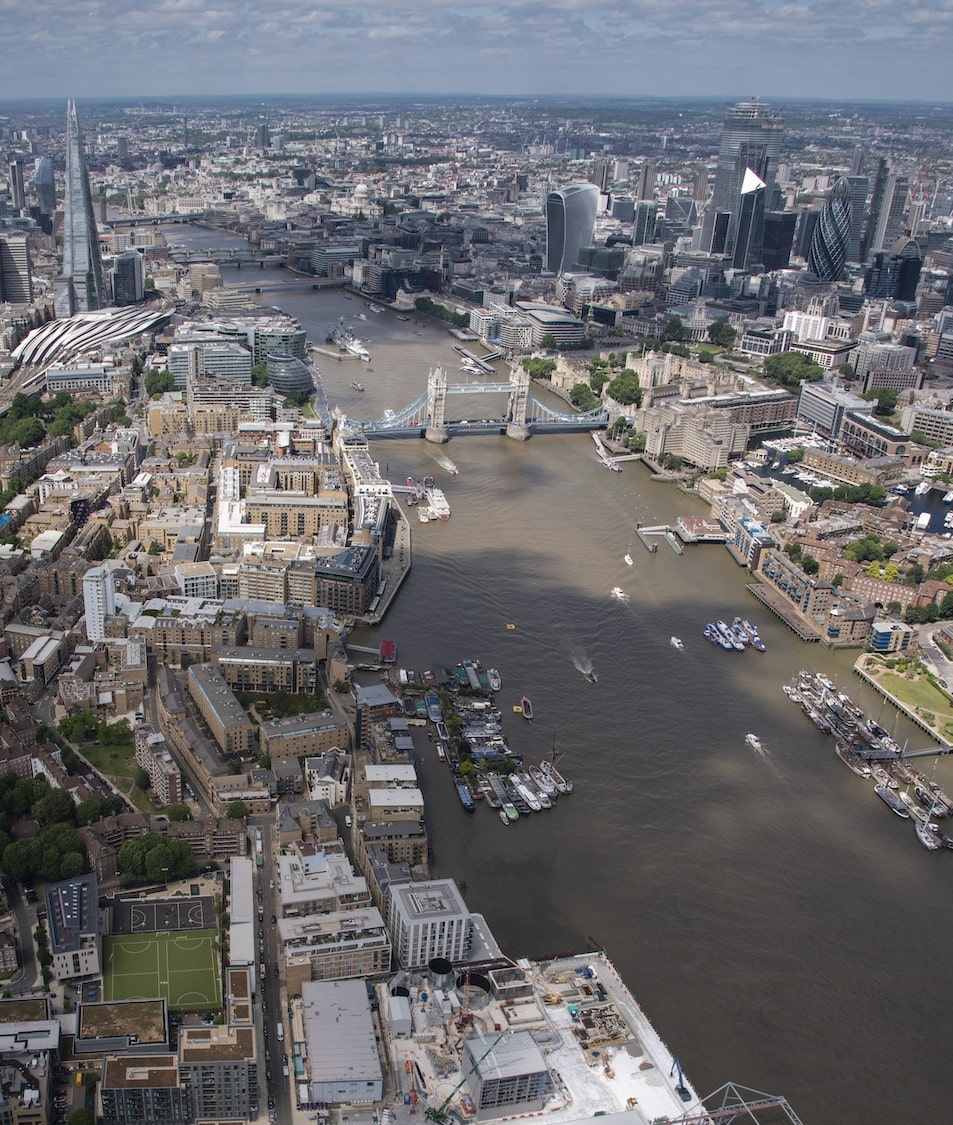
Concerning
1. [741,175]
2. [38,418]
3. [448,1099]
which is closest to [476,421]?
[38,418]

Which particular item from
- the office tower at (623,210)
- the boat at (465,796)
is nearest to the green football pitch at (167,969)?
the boat at (465,796)

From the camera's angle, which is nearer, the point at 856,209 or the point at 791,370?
the point at 791,370

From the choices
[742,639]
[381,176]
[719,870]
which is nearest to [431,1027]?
[719,870]

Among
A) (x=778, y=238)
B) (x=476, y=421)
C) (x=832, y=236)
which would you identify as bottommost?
(x=476, y=421)

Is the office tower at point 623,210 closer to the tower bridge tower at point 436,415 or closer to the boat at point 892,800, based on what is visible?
the tower bridge tower at point 436,415

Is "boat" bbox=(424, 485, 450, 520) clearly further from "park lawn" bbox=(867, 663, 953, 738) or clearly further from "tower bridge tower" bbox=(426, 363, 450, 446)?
"park lawn" bbox=(867, 663, 953, 738)

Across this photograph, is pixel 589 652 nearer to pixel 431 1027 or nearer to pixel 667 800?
pixel 667 800

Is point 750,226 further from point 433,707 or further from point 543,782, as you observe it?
point 543,782
